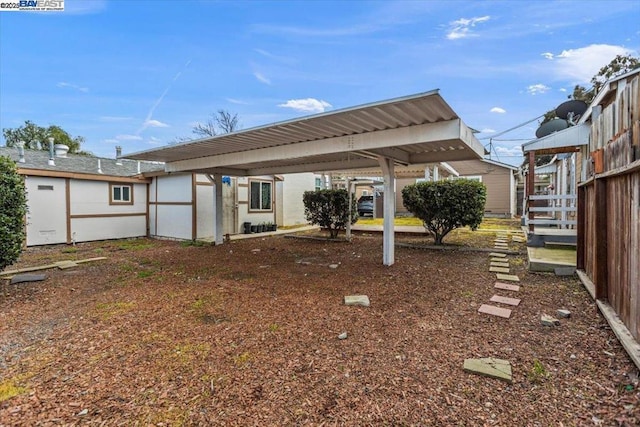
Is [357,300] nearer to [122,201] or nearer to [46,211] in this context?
[46,211]

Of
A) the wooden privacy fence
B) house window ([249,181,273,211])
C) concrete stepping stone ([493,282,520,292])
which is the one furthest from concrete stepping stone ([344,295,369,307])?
house window ([249,181,273,211])

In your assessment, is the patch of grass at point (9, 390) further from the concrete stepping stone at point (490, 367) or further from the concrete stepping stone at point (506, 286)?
the concrete stepping stone at point (506, 286)

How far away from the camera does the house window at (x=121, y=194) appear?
423 inches

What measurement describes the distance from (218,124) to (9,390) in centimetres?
2579

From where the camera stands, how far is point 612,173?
2934 mm

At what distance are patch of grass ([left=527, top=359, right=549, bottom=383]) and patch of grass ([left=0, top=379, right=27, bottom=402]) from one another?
376 cm

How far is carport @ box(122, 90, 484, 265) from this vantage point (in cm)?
408

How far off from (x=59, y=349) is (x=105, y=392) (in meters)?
1.15

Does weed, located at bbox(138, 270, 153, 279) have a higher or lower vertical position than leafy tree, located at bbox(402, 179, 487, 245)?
lower

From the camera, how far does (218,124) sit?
84.2ft

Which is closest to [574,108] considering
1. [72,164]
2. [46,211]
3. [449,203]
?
[449,203]

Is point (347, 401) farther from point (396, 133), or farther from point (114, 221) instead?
point (114, 221)

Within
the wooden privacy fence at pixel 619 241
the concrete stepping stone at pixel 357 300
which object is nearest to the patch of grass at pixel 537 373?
the wooden privacy fence at pixel 619 241

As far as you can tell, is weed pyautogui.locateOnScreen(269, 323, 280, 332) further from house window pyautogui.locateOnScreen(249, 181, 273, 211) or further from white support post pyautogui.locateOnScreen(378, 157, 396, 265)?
house window pyautogui.locateOnScreen(249, 181, 273, 211)
